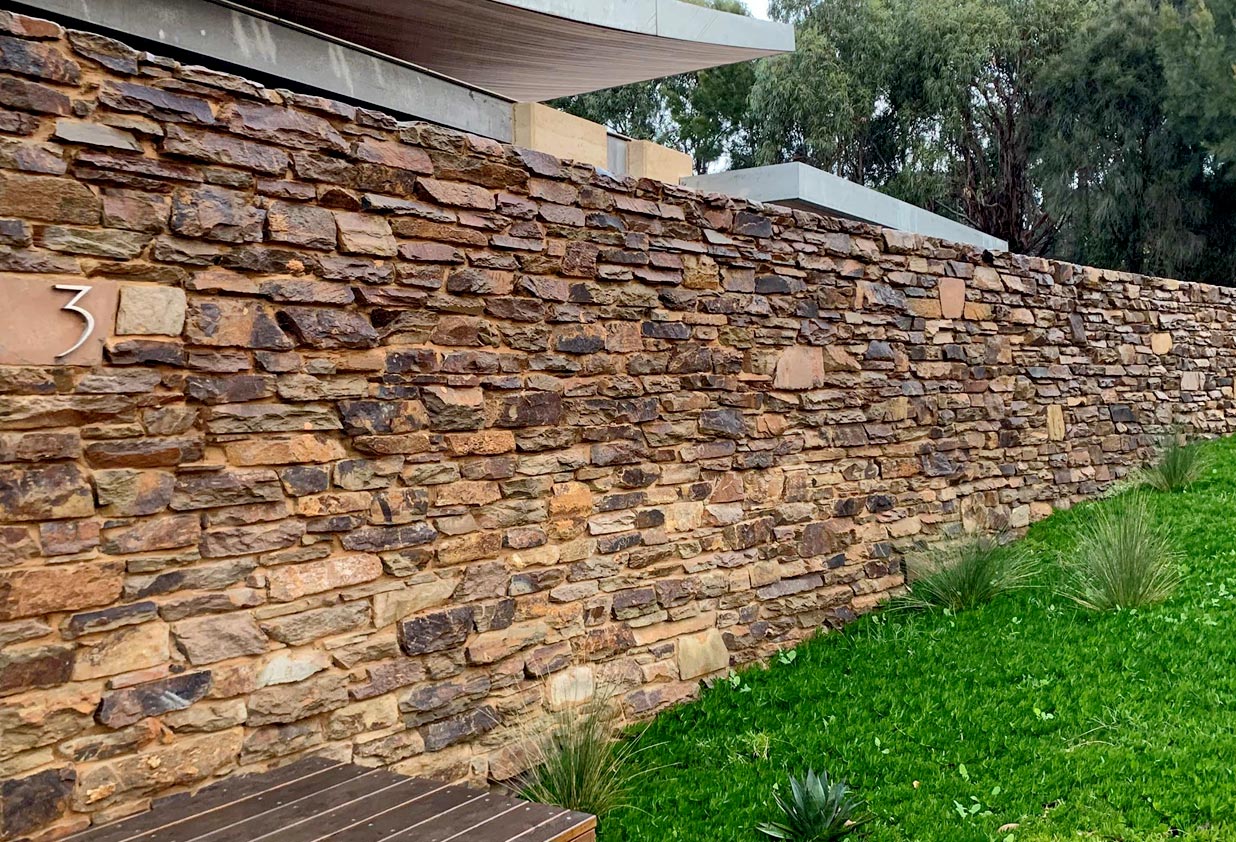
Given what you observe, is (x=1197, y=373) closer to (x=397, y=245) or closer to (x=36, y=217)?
(x=397, y=245)

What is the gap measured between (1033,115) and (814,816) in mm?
19607

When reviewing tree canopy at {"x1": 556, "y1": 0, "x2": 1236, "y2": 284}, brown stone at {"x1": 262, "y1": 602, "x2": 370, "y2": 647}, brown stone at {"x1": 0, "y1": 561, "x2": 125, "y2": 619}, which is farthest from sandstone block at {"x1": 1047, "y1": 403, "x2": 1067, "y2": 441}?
tree canopy at {"x1": 556, "y1": 0, "x2": 1236, "y2": 284}

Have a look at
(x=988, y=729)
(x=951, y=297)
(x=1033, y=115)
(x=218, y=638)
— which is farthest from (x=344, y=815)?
(x=1033, y=115)

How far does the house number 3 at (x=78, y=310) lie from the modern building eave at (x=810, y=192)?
7.67m

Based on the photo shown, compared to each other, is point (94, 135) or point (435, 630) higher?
point (94, 135)

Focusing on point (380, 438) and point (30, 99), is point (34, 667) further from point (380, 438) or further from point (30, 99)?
point (30, 99)

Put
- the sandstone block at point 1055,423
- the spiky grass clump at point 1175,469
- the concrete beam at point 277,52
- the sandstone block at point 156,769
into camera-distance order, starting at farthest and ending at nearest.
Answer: the spiky grass clump at point 1175,469
the sandstone block at point 1055,423
the concrete beam at point 277,52
the sandstone block at point 156,769

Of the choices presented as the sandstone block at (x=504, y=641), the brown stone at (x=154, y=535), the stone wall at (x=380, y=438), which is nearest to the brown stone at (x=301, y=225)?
the stone wall at (x=380, y=438)

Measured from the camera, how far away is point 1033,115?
65.2 feet

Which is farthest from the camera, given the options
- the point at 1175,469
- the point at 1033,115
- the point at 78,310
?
the point at 1033,115

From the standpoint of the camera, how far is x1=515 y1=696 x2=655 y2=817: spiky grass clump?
393cm

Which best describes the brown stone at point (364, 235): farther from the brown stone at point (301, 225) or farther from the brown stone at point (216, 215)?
the brown stone at point (216, 215)

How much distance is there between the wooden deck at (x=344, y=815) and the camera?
108 inches

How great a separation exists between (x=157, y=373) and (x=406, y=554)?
118 centimetres
